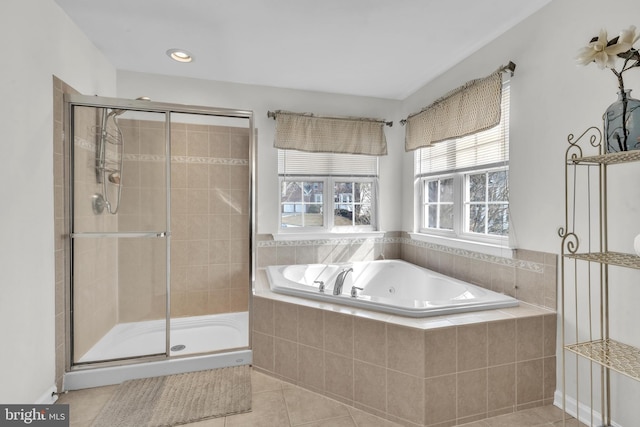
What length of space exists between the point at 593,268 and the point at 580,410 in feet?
2.65

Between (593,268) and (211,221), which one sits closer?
(593,268)

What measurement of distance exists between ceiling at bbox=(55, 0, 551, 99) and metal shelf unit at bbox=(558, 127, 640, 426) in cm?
110

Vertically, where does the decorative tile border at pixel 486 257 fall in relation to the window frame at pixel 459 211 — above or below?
below

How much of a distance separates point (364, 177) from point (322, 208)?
1.94ft

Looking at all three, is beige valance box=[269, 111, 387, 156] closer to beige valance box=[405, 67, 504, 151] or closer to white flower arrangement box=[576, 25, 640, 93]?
beige valance box=[405, 67, 504, 151]

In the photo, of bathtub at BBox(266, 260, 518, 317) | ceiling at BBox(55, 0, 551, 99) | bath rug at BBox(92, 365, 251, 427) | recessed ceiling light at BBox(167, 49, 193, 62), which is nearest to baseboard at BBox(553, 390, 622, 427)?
bathtub at BBox(266, 260, 518, 317)

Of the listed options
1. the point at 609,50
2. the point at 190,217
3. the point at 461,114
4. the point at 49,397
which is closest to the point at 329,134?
the point at 461,114

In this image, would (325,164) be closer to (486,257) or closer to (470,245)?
(470,245)

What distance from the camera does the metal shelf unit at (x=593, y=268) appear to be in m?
1.35

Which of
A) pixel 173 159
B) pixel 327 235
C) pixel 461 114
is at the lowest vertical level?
pixel 327 235

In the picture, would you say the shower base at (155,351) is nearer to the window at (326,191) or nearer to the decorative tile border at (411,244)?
the decorative tile border at (411,244)

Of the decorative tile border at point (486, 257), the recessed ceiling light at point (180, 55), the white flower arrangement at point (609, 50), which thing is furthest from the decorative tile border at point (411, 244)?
the recessed ceiling light at point (180, 55)

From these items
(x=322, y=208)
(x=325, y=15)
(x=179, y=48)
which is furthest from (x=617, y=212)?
(x=179, y=48)

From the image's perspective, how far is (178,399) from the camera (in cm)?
189
